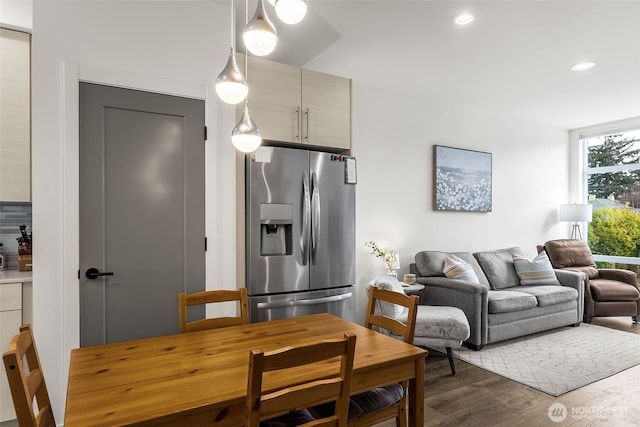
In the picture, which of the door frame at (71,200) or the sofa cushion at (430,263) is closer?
the door frame at (71,200)

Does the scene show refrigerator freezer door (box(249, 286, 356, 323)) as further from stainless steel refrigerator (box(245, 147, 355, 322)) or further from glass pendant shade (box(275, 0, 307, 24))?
glass pendant shade (box(275, 0, 307, 24))

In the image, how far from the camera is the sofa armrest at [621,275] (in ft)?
15.5

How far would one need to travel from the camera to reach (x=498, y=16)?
269cm

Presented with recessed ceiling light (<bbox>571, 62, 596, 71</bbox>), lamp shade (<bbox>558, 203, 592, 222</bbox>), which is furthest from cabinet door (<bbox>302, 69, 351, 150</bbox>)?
lamp shade (<bbox>558, 203, 592, 222</bbox>)

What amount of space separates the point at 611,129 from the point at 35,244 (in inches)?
288

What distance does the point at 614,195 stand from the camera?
576cm

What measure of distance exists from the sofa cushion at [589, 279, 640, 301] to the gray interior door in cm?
A: 478

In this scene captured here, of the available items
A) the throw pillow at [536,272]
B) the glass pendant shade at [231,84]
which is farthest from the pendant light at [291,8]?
the throw pillow at [536,272]

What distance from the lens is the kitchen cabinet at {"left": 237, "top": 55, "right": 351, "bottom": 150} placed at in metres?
2.82

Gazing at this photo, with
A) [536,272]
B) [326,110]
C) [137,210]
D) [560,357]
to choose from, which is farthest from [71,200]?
[536,272]

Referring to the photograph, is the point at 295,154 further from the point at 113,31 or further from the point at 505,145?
the point at 505,145

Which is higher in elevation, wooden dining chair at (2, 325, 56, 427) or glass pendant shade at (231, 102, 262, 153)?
glass pendant shade at (231, 102, 262, 153)

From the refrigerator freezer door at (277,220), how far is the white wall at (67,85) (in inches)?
30.8

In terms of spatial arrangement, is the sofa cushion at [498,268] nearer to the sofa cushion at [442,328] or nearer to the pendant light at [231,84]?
the sofa cushion at [442,328]
